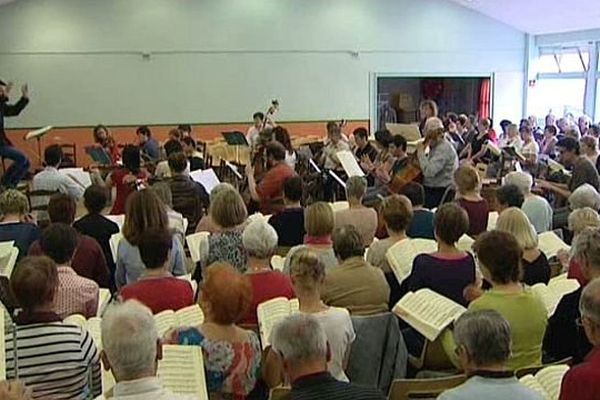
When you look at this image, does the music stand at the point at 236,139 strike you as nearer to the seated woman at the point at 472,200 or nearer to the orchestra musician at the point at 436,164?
the orchestra musician at the point at 436,164

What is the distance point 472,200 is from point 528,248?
50.8 inches

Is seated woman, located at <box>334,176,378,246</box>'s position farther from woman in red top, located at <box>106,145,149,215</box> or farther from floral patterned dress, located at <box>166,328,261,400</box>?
woman in red top, located at <box>106,145,149,215</box>

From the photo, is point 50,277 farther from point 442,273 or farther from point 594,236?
point 594,236

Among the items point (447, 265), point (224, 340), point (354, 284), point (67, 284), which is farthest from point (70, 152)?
point (224, 340)

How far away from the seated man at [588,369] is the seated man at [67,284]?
6.77ft

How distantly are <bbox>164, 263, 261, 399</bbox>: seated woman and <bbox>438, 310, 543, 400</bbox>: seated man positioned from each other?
77cm

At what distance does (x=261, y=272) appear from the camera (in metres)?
3.19

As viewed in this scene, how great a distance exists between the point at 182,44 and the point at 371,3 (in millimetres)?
4069

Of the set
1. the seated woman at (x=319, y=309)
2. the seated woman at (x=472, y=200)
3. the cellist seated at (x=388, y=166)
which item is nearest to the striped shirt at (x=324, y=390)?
the seated woman at (x=319, y=309)

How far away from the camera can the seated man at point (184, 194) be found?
5.98 metres

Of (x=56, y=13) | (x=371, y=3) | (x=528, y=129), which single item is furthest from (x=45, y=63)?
(x=528, y=129)

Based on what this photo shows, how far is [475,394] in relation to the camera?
1943mm

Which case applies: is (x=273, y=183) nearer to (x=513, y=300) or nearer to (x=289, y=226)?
(x=289, y=226)

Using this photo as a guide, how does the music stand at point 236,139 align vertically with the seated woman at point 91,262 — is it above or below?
above
